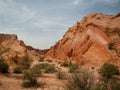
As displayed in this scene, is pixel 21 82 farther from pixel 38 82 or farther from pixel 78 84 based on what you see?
pixel 78 84

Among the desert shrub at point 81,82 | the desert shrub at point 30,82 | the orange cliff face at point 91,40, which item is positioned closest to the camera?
the desert shrub at point 81,82

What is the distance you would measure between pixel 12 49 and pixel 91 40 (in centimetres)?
1206

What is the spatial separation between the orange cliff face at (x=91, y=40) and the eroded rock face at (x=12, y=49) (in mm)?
7078

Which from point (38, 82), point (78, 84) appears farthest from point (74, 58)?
point (78, 84)

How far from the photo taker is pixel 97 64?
35281 millimetres

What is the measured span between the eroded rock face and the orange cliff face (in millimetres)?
7078

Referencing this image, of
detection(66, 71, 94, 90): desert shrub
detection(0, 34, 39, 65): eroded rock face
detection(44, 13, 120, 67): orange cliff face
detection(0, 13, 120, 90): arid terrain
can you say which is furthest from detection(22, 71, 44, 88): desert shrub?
detection(44, 13, 120, 67): orange cliff face

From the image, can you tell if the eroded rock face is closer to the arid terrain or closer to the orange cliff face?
the arid terrain

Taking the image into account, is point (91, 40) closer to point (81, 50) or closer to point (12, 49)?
point (81, 50)

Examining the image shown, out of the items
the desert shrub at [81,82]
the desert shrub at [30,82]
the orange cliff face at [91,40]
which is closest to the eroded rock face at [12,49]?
the orange cliff face at [91,40]

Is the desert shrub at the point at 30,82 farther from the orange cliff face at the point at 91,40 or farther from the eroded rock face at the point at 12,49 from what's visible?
the orange cliff face at the point at 91,40

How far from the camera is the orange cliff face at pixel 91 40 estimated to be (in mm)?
36938

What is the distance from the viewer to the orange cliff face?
36.9 meters

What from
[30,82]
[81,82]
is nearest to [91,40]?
[30,82]
